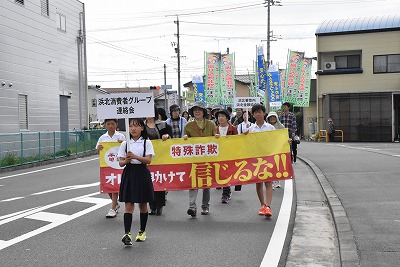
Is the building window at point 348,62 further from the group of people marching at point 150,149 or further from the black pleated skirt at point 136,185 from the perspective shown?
the black pleated skirt at point 136,185

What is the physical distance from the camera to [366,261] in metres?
5.58

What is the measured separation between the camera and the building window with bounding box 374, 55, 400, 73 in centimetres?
3631

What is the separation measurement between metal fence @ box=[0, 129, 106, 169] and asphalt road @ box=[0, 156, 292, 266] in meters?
7.82

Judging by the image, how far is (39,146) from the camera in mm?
21297

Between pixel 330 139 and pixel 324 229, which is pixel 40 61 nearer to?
pixel 330 139

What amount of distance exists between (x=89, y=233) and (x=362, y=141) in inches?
1208

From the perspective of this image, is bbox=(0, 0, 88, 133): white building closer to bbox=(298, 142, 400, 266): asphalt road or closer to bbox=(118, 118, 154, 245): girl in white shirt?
bbox=(298, 142, 400, 266): asphalt road

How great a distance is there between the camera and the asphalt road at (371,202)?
6.01 metres

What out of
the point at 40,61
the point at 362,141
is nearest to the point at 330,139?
the point at 362,141

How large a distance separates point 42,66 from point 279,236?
75.6 ft

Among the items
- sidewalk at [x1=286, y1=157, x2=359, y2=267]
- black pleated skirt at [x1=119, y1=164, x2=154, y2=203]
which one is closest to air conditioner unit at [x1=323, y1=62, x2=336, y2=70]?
sidewalk at [x1=286, y1=157, x2=359, y2=267]

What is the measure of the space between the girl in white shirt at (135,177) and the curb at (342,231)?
7.94ft

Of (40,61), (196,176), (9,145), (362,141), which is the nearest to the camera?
(196,176)

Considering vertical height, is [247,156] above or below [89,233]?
above
